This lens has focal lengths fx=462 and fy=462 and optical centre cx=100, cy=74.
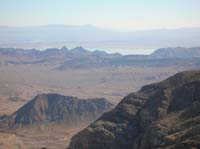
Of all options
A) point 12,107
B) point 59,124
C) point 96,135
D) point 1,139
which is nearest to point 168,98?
point 96,135

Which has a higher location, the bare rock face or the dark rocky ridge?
the bare rock face

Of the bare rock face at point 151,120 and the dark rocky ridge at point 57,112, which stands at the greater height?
the bare rock face at point 151,120

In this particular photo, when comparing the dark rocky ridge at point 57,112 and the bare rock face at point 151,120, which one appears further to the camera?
the dark rocky ridge at point 57,112

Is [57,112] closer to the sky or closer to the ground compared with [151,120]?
closer to the ground

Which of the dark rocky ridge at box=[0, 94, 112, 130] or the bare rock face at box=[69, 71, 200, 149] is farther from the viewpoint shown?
the dark rocky ridge at box=[0, 94, 112, 130]

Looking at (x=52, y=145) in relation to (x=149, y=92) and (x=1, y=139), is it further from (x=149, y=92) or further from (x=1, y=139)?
(x=149, y=92)
